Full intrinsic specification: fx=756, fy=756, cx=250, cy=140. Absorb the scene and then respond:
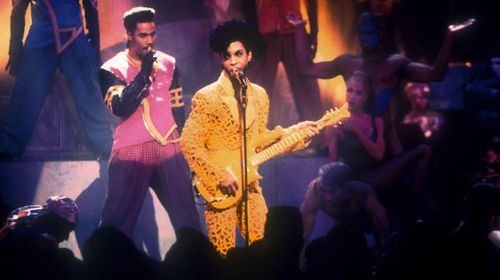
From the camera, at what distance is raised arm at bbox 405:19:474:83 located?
7332 mm

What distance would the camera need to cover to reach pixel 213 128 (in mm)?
6125

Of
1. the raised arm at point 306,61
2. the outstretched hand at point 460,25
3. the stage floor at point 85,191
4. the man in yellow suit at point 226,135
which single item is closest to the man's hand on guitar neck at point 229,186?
the man in yellow suit at point 226,135

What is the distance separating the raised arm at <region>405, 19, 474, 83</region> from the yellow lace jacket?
2.06m

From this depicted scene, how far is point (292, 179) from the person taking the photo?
739cm

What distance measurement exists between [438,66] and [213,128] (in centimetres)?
259

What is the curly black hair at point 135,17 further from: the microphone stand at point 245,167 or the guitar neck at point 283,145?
the guitar neck at point 283,145

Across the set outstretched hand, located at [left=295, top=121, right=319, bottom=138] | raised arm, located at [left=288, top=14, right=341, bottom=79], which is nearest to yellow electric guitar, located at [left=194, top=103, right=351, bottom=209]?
outstretched hand, located at [left=295, top=121, right=319, bottom=138]

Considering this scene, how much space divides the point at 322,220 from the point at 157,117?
1.94 m

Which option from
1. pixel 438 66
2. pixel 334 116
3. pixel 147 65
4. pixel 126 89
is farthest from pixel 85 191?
pixel 438 66

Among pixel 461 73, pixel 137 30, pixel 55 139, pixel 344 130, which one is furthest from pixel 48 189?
pixel 461 73

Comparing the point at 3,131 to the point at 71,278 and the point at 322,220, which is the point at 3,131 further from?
the point at 322,220

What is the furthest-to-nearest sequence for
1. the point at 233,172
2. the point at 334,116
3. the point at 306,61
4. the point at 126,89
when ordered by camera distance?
the point at 306,61
the point at 334,116
the point at 126,89
the point at 233,172

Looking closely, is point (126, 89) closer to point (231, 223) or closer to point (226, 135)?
point (226, 135)

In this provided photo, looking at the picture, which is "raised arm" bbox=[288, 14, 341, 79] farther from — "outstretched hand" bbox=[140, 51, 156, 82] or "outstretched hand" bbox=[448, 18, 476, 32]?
"outstretched hand" bbox=[140, 51, 156, 82]
